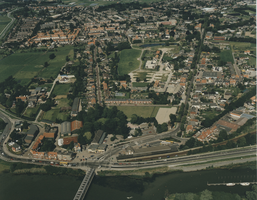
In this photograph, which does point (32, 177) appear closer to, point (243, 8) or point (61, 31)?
point (61, 31)

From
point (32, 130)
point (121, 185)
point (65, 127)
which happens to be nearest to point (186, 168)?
point (121, 185)

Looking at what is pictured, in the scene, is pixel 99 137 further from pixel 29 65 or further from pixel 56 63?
pixel 29 65

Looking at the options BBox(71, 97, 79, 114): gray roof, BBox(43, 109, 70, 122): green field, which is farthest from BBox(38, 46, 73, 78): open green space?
BBox(43, 109, 70, 122): green field

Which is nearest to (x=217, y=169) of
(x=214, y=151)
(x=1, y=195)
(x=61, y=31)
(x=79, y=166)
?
(x=214, y=151)

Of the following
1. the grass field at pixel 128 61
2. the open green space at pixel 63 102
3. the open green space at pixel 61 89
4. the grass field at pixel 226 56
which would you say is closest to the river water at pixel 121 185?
the open green space at pixel 63 102

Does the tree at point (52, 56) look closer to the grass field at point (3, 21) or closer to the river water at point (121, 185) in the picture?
the grass field at point (3, 21)

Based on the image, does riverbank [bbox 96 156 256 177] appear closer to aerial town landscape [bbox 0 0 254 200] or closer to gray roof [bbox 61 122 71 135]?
aerial town landscape [bbox 0 0 254 200]
